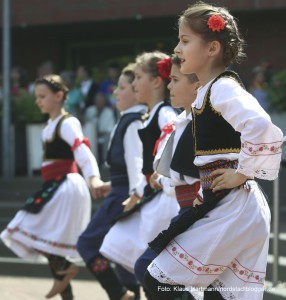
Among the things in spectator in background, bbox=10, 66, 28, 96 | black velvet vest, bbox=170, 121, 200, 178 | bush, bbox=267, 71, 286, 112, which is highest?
black velvet vest, bbox=170, 121, 200, 178

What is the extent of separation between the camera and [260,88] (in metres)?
12.1

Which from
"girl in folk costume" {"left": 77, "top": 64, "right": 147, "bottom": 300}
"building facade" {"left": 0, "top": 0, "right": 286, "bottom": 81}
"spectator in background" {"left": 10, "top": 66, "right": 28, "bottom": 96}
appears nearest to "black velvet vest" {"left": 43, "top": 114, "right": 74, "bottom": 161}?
"girl in folk costume" {"left": 77, "top": 64, "right": 147, "bottom": 300}

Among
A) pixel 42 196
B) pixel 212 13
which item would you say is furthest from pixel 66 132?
pixel 212 13

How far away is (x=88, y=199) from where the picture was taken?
7.10m

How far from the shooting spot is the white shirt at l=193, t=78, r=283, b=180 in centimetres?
360

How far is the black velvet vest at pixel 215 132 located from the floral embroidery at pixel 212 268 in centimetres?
47

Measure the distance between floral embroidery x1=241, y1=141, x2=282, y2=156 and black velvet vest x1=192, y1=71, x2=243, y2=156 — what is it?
0.68 ft

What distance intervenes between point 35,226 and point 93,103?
649 cm

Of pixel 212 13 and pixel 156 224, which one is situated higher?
pixel 212 13

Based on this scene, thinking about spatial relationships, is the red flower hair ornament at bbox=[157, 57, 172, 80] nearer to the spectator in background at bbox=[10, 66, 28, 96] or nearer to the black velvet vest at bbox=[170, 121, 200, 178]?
the black velvet vest at bbox=[170, 121, 200, 178]

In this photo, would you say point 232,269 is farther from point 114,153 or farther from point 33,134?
point 33,134

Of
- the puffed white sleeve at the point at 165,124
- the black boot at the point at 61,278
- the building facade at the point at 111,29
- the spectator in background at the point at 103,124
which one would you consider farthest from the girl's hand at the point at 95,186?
the building facade at the point at 111,29

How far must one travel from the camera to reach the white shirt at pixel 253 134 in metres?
3.60

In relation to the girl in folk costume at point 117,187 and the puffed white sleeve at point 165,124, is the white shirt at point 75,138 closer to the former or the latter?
the girl in folk costume at point 117,187
